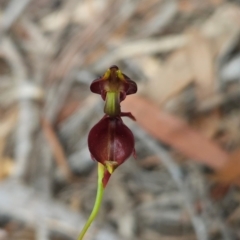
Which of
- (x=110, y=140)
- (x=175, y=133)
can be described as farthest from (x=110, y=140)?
(x=175, y=133)

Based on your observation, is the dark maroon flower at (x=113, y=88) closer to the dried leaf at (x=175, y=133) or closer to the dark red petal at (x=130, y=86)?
the dark red petal at (x=130, y=86)

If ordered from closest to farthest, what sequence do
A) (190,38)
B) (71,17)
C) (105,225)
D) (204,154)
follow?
1. (105,225)
2. (204,154)
3. (190,38)
4. (71,17)

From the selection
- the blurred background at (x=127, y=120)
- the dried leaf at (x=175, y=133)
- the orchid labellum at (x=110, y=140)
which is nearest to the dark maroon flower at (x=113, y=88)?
the orchid labellum at (x=110, y=140)

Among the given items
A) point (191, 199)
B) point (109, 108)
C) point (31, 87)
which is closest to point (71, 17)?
point (31, 87)

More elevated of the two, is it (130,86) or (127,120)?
(127,120)

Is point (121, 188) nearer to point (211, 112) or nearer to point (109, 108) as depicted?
point (211, 112)

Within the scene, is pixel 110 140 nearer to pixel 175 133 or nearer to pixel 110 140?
pixel 110 140

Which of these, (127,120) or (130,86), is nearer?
(130,86)
